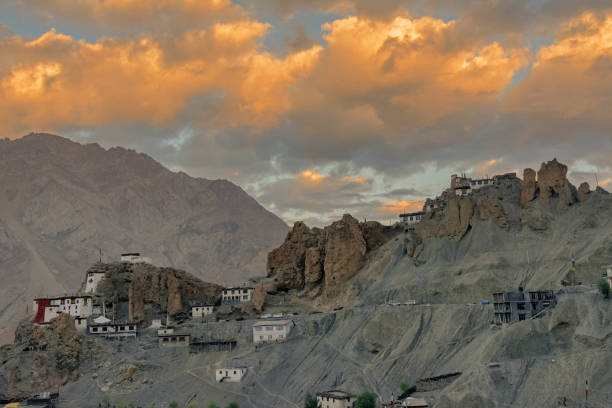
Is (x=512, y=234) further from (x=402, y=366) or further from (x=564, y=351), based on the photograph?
(x=564, y=351)

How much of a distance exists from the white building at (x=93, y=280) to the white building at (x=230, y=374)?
42.0 meters

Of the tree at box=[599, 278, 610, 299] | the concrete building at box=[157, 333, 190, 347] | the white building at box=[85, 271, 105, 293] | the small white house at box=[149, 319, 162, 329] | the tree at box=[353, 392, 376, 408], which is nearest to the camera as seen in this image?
the tree at box=[599, 278, 610, 299]

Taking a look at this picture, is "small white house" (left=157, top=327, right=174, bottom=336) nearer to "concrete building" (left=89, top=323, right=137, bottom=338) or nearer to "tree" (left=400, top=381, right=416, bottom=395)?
"concrete building" (left=89, top=323, right=137, bottom=338)

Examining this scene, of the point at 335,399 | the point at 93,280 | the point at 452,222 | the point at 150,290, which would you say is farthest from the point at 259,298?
the point at 335,399

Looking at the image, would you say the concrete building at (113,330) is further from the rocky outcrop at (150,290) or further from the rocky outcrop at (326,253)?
the rocky outcrop at (326,253)

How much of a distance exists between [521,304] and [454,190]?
56345 millimetres

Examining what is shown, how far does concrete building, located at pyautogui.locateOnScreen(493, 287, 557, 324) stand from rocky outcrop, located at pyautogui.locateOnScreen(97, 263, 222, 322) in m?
67.8

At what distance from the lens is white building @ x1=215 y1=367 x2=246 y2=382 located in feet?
422

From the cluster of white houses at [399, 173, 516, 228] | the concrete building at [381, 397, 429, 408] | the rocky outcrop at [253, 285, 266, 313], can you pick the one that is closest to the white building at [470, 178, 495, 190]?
the cluster of white houses at [399, 173, 516, 228]

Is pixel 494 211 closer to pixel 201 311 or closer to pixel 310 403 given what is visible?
pixel 310 403

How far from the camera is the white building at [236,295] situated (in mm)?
163375

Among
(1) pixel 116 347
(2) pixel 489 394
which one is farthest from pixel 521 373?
(1) pixel 116 347

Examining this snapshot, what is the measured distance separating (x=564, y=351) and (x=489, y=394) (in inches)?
460

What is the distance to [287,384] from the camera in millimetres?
123938
